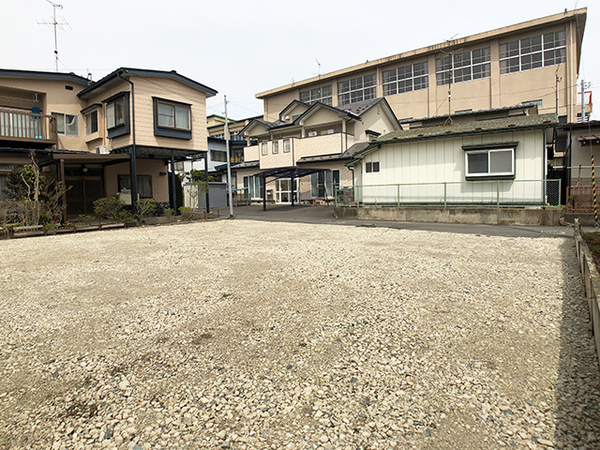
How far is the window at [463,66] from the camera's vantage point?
2781cm

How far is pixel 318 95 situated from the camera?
124 ft

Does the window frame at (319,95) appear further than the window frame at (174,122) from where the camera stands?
Yes

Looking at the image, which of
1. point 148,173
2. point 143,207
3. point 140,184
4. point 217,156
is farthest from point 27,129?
point 217,156

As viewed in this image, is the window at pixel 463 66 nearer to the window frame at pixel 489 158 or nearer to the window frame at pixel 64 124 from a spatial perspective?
the window frame at pixel 489 158

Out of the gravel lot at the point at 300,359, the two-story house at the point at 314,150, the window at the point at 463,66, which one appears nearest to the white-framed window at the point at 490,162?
the gravel lot at the point at 300,359

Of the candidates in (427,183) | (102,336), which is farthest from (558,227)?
(102,336)

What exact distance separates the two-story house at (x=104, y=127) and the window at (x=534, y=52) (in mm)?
22312

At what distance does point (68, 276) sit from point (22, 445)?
4548 mm

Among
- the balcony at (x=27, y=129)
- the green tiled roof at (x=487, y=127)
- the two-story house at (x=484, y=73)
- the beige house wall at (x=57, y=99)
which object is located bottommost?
the green tiled roof at (x=487, y=127)

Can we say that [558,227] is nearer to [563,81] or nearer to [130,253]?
[130,253]

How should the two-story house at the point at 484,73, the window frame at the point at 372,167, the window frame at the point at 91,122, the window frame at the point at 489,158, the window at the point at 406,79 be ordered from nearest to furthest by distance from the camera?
1. the window frame at the point at 489,158
2. the window frame at the point at 372,167
3. the window frame at the point at 91,122
4. the two-story house at the point at 484,73
5. the window at the point at 406,79

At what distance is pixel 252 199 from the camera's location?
1162 inches

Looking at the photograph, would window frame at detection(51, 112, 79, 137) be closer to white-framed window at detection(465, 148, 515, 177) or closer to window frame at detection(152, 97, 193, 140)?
window frame at detection(152, 97, 193, 140)

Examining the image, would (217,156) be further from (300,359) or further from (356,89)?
(300,359)
